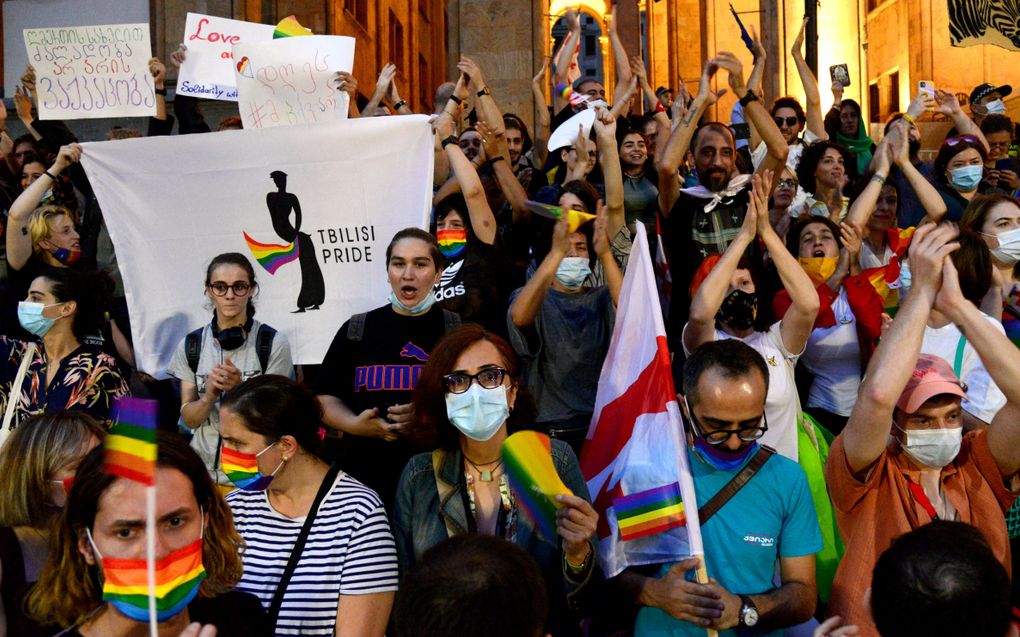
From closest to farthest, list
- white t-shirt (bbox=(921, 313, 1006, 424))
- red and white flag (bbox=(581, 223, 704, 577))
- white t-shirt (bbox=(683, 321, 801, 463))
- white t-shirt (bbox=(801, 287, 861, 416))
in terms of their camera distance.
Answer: red and white flag (bbox=(581, 223, 704, 577)), white t-shirt (bbox=(683, 321, 801, 463)), white t-shirt (bbox=(921, 313, 1006, 424)), white t-shirt (bbox=(801, 287, 861, 416))

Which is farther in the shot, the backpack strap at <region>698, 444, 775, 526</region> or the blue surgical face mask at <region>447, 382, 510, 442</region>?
the blue surgical face mask at <region>447, 382, 510, 442</region>

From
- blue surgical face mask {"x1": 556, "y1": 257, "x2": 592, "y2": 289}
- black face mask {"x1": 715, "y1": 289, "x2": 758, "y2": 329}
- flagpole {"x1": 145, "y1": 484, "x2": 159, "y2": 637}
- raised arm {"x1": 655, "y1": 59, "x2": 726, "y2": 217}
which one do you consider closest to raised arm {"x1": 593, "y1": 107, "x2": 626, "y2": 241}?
raised arm {"x1": 655, "y1": 59, "x2": 726, "y2": 217}

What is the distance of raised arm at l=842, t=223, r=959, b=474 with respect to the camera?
152 inches

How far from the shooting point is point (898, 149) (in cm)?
751

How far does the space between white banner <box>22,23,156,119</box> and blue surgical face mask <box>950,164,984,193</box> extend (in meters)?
5.48

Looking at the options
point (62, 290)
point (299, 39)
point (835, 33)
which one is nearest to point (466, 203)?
point (299, 39)

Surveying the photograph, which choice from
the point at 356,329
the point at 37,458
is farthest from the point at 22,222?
the point at 37,458

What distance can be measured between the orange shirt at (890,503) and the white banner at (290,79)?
14.0 ft

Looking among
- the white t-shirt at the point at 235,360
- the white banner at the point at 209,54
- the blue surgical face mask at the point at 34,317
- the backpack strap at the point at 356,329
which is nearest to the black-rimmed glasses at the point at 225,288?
the white t-shirt at the point at 235,360

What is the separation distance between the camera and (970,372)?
536 centimetres

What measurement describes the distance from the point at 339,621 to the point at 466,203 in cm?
328

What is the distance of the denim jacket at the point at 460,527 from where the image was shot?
12.4ft

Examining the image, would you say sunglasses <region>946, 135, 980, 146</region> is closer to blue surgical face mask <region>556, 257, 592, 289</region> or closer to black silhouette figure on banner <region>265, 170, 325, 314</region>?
blue surgical face mask <region>556, 257, 592, 289</region>

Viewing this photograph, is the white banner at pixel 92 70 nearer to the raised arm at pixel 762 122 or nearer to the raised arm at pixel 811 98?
the raised arm at pixel 762 122
